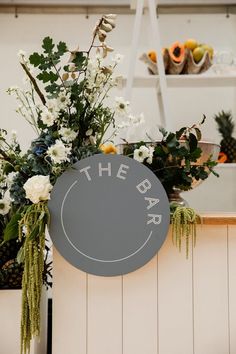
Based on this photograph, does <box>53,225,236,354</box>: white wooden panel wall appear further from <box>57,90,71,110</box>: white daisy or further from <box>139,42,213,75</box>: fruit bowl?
<box>139,42,213,75</box>: fruit bowl

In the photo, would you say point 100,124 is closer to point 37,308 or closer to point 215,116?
point 37,308

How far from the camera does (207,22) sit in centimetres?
281

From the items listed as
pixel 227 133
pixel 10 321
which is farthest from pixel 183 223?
pixel 227 133

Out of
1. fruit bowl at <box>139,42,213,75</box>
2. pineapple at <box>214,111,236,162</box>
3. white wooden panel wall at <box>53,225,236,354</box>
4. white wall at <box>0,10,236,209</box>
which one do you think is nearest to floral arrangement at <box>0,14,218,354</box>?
white wooden panel wall at <box>53,225,236,354</box>

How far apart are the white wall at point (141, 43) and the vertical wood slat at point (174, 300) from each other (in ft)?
5.28

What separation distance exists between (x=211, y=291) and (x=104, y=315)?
0.98 ft

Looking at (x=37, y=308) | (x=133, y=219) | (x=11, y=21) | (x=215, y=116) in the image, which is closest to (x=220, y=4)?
(x=215, y=116)

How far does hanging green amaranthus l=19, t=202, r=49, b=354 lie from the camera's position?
1088mm

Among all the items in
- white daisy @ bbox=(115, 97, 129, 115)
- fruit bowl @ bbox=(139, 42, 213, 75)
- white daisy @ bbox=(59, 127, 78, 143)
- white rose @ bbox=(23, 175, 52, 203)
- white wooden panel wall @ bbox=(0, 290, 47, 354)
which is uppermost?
fruit bowl @ bbox=(139, 42, 213, 75)

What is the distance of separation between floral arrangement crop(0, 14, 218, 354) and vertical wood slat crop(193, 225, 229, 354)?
124 mm

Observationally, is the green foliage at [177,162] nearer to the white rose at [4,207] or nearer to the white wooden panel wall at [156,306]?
the white wooden panel wall at [156,306]

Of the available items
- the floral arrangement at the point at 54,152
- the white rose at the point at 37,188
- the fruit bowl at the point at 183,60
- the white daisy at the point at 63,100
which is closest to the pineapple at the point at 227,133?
the fruit bowl at the point at 183,60

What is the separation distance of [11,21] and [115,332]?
7.31ft

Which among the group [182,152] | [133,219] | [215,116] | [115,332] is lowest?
[115,332]
